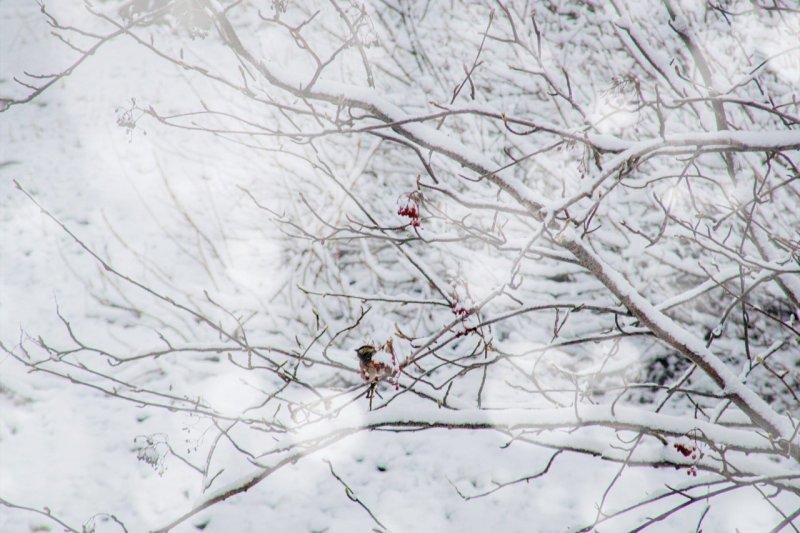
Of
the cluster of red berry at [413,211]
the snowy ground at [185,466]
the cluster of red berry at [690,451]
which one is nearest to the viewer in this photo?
the cluster of red berry at [413,211]

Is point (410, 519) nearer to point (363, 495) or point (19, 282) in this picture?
point (363, 495)

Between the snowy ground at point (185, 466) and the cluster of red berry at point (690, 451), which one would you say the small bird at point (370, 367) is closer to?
the cluster of red berry at point (690, 451)

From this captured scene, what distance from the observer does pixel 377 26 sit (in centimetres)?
588

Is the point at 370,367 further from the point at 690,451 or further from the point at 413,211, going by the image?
the point at 690,451

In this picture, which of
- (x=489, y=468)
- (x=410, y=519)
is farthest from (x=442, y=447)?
(x=410, y=519)

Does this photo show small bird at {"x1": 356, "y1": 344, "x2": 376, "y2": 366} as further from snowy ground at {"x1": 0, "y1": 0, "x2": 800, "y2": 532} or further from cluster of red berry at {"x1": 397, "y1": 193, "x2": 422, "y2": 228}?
snowy ground at {"x1": 0, "y1": 0, "x2": 800, "y2": 532}

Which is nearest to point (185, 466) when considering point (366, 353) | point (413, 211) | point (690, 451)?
point (366, 353)

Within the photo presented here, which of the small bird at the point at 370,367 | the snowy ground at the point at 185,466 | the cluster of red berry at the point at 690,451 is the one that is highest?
the snowy ground at the point at 185,466

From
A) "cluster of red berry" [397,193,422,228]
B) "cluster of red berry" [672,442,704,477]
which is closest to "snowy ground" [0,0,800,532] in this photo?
"cluster of red berry" [672,442,704,477]

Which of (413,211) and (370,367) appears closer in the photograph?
(370,367)

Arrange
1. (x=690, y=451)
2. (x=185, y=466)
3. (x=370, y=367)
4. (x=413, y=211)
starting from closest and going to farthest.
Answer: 1. (x=370, y=367)
2. (x=413, y=211)
3. (x=690, y=451)
4. (x=185, y=466)

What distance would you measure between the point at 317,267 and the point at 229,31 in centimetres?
387

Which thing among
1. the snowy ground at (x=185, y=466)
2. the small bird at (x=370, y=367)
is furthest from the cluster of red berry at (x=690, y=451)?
the snowy ground at (x=185, y=466)

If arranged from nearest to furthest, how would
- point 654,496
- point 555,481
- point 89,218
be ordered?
1. point 654,496
2. point 555,481
3. point 89,218
